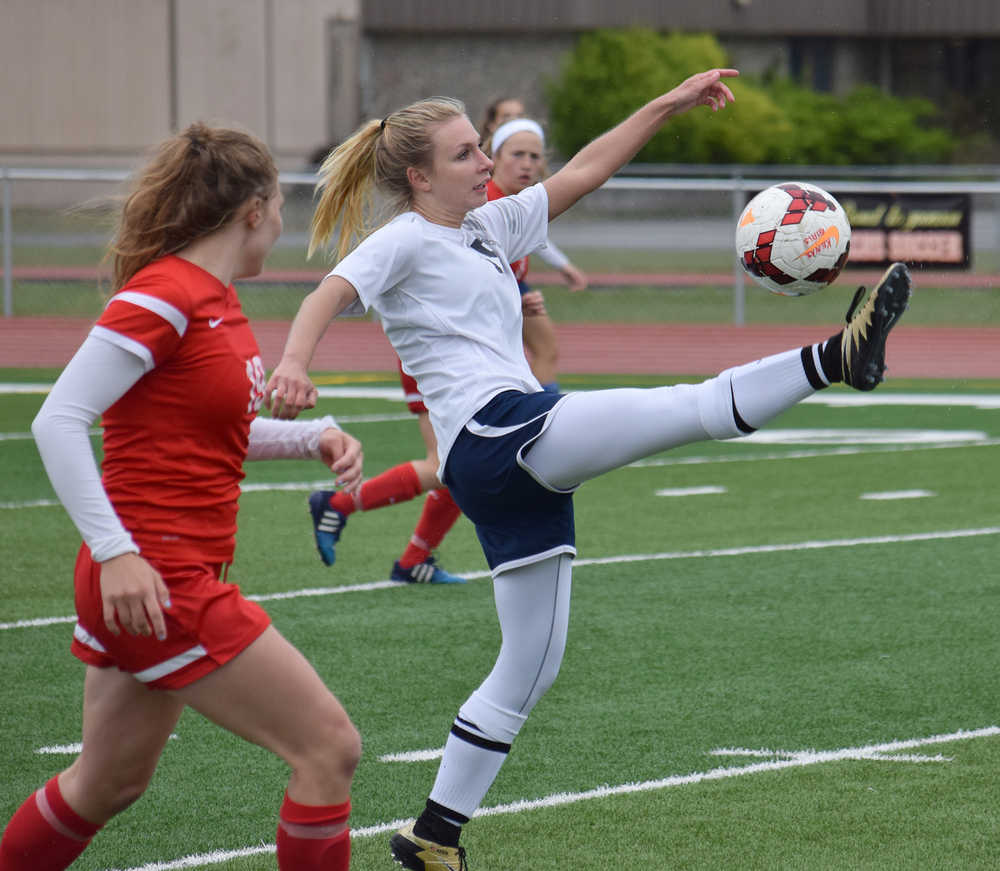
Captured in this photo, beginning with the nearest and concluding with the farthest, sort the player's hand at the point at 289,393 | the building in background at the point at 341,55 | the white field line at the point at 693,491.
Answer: the player's hand at the point at 289,393
the white field line at the point at 693,491
the building in background at the point at 341,55

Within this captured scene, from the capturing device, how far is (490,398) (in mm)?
4121

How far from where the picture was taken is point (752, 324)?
20.3 meters

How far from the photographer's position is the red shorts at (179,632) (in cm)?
317

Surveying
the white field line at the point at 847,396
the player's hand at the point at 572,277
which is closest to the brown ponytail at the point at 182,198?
the player's hand at the point at 572,277

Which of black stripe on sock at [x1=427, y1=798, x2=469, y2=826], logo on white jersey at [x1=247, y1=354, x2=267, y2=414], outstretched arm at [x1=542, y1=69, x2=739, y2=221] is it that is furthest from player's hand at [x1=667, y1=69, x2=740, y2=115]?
black stripe on sock at [x1=427, y1=798, x2=469, y2=826]

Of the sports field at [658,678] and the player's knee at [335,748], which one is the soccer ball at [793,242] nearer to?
the sports field at [658,678]

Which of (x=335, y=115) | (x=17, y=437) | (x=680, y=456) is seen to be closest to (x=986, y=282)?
(x=680, y=456)

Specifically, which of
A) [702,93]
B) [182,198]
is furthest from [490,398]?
[702,93]

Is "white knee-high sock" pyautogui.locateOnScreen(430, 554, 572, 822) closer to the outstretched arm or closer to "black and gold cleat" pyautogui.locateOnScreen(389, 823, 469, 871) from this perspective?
"black and gold cleat" pyautogui.locateOnScreen(389, 823, 469, 871)

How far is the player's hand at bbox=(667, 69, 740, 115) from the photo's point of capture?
189 inches

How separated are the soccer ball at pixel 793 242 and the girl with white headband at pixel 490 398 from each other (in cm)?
74

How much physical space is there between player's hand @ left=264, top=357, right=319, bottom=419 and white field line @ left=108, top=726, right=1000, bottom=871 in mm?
1251

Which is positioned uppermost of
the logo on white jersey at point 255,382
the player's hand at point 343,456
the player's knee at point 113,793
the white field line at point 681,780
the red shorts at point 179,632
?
the logo on white jersey at point 255,382

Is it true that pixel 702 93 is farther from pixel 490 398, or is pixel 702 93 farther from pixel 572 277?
pixel 572 277
